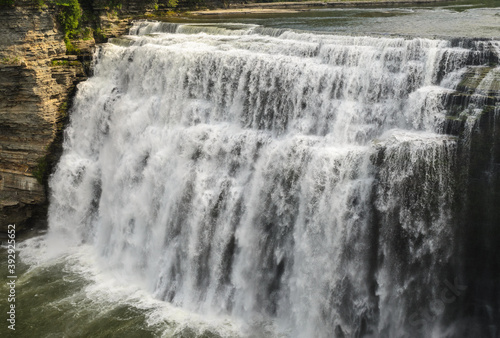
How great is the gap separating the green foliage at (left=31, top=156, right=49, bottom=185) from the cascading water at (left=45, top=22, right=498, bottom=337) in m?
0.51

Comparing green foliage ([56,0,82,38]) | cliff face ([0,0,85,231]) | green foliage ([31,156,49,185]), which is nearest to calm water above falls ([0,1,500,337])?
green foliage ([31,156,49,185])

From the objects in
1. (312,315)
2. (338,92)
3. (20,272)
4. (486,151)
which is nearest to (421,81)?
(338,92)

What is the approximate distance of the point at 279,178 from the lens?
12594mm

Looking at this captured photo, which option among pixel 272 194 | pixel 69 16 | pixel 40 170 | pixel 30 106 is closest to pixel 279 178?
pixel 272 194

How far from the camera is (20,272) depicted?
15180 millimetres

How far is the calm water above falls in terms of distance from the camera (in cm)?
1041

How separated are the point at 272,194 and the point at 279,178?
0.50 m

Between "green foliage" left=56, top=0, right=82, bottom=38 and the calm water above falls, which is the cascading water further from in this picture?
"green foliage" left=56, top=0, right=82, bottom=38

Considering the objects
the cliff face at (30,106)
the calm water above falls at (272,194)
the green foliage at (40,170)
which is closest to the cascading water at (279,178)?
the calm water above falls at (272,194)

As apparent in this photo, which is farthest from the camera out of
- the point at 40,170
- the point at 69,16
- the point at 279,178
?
the point at 69,16

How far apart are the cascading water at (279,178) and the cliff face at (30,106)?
2.60ft

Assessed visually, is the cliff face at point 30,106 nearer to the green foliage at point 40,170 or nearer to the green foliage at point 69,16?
the green foliage at point 40,170

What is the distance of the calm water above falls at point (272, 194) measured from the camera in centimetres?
1041

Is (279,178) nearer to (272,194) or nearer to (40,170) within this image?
(272,194)
